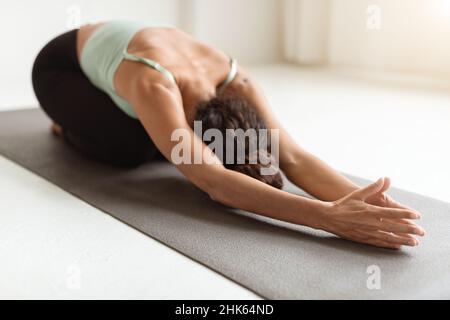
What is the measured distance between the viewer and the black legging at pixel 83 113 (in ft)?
7.78

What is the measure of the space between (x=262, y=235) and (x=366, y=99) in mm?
2369

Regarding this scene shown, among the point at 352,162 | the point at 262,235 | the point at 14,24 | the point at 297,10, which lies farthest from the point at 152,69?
the point at 297,10

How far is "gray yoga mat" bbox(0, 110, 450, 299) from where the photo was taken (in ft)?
4.87

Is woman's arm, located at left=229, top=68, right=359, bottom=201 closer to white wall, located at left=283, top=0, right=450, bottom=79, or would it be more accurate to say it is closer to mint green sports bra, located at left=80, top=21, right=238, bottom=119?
mint green sports bra, located at left=80, top=21, right=238, bottom=119

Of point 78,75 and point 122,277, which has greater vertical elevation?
point 78,75

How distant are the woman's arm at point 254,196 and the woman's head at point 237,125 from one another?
0.06m

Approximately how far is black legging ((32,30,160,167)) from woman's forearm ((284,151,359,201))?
2.09ft

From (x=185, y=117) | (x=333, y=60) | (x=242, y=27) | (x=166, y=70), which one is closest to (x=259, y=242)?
(x=185, y=117)

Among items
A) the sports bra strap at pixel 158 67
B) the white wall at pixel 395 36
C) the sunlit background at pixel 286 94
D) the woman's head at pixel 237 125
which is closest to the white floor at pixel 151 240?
the sunlit background at pixel 286 94

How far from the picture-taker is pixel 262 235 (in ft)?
5.82

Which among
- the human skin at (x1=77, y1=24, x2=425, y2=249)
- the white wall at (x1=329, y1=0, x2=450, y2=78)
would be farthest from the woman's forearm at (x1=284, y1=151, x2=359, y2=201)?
the white wall at (x1=329, y1=0, x2=450, y2=78)

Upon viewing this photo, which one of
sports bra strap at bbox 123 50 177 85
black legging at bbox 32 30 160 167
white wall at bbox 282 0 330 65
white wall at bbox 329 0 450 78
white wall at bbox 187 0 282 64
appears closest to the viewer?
sports bra strap at bbox 123 50 177 85

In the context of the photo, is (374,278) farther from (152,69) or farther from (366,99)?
(366,99)

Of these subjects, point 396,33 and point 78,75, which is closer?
point 78,75
